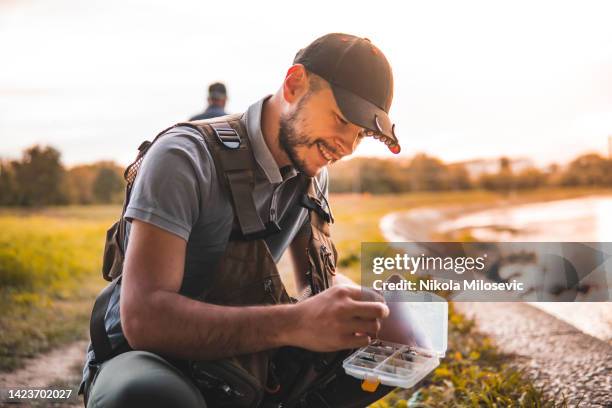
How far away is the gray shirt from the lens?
1.63 meters

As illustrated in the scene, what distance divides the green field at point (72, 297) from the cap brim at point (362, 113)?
1.49 m

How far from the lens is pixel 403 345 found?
81.6 inches

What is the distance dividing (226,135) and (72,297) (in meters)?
4.72

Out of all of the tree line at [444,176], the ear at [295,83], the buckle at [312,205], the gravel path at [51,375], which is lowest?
the gravel path at [51,375]

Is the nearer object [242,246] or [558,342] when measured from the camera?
[242,246]

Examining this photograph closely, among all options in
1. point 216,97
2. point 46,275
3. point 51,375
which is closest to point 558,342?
point 51,375

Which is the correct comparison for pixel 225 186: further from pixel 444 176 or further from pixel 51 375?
pixel 444 176

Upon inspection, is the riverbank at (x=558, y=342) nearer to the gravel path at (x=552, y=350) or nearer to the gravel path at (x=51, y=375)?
the gravel path at (x=552, y=350)

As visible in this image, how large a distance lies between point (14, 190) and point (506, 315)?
19.6ft

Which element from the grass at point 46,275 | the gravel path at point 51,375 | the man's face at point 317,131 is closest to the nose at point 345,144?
the man's face at point 317,131

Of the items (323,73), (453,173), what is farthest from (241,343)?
(453,173)

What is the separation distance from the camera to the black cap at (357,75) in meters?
1.95

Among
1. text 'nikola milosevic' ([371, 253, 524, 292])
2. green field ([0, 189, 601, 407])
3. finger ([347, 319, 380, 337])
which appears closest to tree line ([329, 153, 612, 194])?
green field ([0, 189, 601, 407])

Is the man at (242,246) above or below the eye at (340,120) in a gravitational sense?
below
